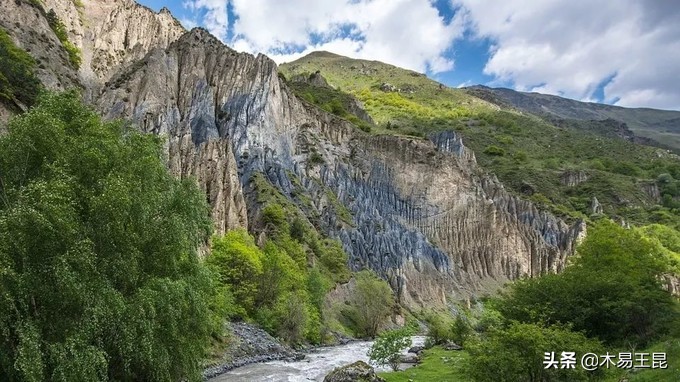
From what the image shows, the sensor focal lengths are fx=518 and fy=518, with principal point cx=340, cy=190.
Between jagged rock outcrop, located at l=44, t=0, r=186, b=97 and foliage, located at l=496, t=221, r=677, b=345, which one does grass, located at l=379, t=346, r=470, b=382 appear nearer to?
foliage, located at l=496, t=221, r=677, b=345

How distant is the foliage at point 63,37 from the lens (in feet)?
310

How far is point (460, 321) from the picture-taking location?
183 ft

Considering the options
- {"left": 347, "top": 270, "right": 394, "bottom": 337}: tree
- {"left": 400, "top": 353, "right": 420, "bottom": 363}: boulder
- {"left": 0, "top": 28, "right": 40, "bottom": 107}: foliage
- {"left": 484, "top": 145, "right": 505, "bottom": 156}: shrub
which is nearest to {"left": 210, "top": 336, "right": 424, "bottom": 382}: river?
{"left": 400, "top": 353, "right": 420, "bottom": 363}: boulder

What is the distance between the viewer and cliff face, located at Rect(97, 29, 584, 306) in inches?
3211

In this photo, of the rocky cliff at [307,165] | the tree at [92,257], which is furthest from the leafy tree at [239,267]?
the tree at [92,257]

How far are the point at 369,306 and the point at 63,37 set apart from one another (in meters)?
76.5

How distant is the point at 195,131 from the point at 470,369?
69.0 metres

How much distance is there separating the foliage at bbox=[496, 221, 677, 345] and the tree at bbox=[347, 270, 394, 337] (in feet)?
97.3

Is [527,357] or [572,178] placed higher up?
[572,178]

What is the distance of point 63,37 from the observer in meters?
97.7

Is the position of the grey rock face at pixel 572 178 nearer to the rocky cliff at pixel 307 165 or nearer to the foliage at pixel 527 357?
the rocky cliff at pixel 307 165

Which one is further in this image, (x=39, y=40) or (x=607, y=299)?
(x=39, y=40)

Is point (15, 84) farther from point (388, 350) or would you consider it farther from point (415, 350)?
point (415, 350)

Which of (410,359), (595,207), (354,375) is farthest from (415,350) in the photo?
(595,207)
